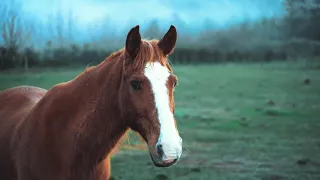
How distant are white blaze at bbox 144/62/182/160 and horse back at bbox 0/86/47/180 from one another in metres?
0.98

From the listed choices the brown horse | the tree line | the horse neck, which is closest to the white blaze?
the brown horse

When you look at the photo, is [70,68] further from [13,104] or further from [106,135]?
[106,135]

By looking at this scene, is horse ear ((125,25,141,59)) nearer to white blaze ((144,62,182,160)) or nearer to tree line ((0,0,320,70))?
white blaze ((144,62,182,160))

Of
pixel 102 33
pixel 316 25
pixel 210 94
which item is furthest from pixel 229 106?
pixel 102 33

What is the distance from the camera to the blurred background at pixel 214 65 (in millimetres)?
5129

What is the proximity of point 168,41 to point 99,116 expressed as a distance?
512 millimetres

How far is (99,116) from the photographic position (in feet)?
7.25

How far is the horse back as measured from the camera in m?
2.55

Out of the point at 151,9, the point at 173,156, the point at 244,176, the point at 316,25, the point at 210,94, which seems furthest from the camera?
the point at 210,94

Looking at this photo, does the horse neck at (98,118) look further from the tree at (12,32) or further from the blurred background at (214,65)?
the tree at (12,32)

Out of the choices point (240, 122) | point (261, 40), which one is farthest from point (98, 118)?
point (261, 40)

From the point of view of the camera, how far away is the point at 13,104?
2975 millimetres

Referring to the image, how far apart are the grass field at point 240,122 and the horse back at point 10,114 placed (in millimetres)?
1689

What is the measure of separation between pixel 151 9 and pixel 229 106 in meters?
2.09
